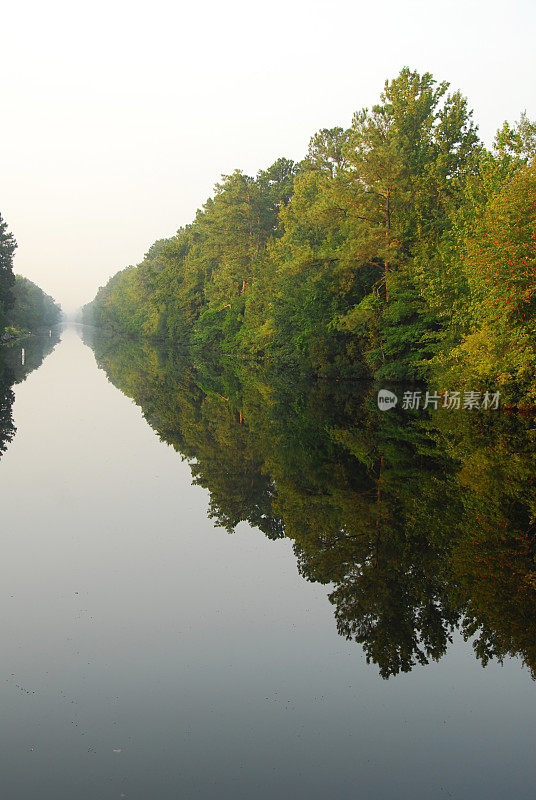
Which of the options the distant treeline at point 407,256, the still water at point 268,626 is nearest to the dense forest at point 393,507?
the still water at point 268,626

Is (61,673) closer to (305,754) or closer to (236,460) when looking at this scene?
(305,754)

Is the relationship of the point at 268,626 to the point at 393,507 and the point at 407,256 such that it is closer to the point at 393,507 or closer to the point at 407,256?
the point at 393,507

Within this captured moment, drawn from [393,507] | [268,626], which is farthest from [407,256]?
[268,626]

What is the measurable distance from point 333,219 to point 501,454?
85.0 ft

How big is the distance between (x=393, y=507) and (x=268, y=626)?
509 centimetres

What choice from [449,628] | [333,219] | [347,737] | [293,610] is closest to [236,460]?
[293,610]

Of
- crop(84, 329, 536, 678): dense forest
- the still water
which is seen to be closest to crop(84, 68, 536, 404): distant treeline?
crop(84, 329, 536, 678): dense forest

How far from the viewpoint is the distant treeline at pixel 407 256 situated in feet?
74.6

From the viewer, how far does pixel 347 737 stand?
5.24 m

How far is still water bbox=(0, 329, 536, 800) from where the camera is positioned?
16.0 feet

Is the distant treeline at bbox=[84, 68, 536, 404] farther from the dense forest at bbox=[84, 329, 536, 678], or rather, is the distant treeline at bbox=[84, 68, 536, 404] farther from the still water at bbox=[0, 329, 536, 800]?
the still water at bbox=[0, 329, 536, 800]

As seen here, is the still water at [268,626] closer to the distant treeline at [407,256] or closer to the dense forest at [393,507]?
the dense forest at [393,507]

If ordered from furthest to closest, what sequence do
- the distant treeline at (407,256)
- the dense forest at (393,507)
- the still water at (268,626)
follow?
the distant treeline at (407,256)
the dense forest at (393,507)
the still water at (268,626)

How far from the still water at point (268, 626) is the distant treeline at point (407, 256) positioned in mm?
8976
